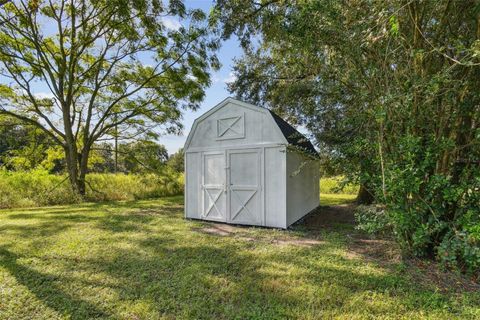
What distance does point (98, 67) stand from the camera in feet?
41.6

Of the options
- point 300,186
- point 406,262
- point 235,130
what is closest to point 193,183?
point 235,130

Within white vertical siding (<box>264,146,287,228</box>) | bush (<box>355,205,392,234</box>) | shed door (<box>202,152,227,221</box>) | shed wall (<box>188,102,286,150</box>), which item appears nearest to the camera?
bush (<box>355,205,392,234</box>)

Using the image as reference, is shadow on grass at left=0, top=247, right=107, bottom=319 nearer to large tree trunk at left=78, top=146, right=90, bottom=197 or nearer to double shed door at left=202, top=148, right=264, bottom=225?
double shed door at left=202, top=148, right=264, bottom=225

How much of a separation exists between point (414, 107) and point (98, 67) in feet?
44.8

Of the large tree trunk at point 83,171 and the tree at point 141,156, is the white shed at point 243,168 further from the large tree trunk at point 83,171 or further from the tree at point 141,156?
A: the large tree trunk at point 83,171

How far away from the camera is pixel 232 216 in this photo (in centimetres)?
717

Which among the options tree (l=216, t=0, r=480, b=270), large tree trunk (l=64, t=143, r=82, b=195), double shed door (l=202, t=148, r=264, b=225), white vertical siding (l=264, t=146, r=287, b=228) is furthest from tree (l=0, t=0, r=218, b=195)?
tree (l=216, t=0, r=480, b=270)

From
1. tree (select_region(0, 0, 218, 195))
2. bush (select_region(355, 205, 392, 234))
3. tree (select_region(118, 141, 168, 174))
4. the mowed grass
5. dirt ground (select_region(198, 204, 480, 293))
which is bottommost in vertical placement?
the mowed grass

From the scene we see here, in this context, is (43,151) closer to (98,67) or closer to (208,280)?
(98,67)

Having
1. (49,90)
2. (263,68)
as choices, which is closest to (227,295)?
(263,68)

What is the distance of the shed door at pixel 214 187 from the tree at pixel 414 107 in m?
3.46

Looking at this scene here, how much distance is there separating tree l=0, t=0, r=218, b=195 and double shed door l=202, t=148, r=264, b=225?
5.72m

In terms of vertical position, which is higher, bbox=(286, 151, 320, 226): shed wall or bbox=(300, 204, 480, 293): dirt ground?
bbox=(286, 151, 320, 226): shed wall

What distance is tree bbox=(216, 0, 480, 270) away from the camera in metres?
3.44
